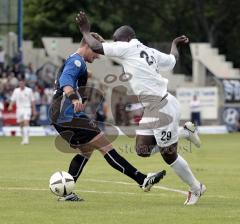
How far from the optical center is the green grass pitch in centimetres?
1158

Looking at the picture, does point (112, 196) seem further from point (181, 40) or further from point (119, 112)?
point (119, 112)

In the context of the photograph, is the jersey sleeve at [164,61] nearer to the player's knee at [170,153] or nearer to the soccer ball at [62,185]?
the player's knee at [170,153]

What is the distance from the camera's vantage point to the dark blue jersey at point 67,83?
13469 mm

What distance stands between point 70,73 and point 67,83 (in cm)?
18

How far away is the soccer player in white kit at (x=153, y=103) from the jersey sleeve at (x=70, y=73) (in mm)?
782

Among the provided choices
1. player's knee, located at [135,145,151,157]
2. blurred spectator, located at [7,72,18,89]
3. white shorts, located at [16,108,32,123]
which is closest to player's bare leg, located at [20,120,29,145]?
white shorts, located at [16,108,32,123]

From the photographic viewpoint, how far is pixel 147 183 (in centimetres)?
1342

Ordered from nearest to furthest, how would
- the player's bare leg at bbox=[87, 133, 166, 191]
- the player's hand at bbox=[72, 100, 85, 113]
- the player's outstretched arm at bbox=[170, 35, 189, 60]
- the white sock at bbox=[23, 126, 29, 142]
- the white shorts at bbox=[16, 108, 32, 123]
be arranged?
the player's hand at bbox=[72, 100, 85, 113], the player's bare leg at bbox=[87, 133, 166, 191], the player's outstretched arm at bbox=[170, 35, 189, 60], the white sock at bbox=[23, 126, 29, 142], the white shorts at bbox=[16, 108, 32, 123]

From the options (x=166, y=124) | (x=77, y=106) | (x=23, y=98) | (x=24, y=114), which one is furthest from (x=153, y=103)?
(x=24, y=114)

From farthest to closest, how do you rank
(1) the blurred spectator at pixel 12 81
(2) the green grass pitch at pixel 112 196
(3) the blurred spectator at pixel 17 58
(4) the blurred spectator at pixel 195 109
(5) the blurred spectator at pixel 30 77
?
(3) the blurred spectator at pixel 17 58, (4) the blurred spectator at pixel 195 109, (5) the blurred spectator at pixel 30 77, (1) the blurred spectator at pixel 12 81, (2) the green grass pitch at pixel 112 196

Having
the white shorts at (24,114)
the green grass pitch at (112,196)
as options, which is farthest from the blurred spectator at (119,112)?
the green grass pitch at (112,196)

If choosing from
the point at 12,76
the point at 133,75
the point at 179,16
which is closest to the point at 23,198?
the point at 133,75

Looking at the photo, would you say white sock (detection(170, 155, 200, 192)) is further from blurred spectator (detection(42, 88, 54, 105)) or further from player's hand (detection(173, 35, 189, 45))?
blurred spectator (detection(42, 88, 54, 105))

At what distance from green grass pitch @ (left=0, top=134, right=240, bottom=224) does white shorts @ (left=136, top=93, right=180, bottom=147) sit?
0.97 meters
